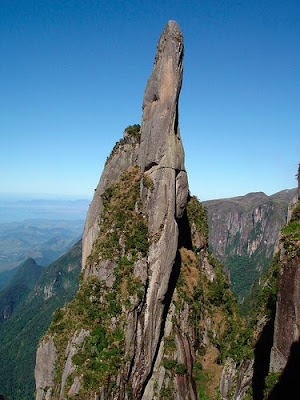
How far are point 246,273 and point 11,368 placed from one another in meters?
111

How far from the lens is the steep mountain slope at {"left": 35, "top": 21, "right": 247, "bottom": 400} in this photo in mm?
25375

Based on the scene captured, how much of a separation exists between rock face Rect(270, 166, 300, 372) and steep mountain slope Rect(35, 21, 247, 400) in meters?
8.46

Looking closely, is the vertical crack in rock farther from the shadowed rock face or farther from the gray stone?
the gray stone

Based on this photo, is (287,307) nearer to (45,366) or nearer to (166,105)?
(166,105)

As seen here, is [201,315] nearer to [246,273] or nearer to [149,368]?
[149,368]

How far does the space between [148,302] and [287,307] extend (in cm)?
1343

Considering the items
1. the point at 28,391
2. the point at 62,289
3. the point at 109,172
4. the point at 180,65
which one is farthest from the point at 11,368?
the point at 180,65

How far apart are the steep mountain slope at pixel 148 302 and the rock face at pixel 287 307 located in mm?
8463

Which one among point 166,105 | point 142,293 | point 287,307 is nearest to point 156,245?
point 142,293

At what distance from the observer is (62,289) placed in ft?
641

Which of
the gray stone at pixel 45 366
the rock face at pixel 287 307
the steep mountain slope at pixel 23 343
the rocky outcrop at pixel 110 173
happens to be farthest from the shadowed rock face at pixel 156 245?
the steep mountain slope at pixel 23 343

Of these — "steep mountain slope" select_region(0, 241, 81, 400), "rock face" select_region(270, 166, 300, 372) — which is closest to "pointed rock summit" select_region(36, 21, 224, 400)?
"rock face" select_region(270, 166, 300, 372)

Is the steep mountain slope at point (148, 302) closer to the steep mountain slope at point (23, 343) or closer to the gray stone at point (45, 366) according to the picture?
the gray stone at point (45, 366)

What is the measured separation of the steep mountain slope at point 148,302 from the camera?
25.4 metres
